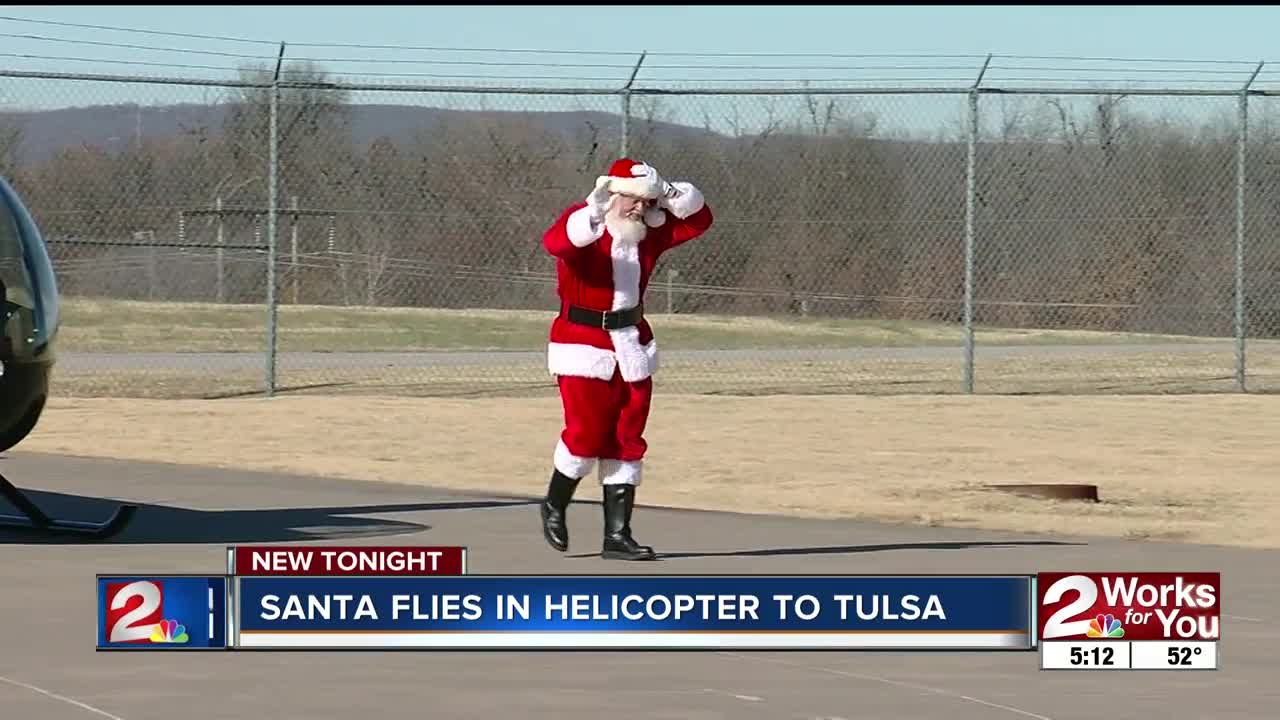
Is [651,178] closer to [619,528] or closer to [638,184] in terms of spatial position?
[638,184]

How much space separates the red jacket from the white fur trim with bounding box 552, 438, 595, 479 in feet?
1.18

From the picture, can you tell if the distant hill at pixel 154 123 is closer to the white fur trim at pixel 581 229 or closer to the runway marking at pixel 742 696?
the white fur trim at pixel 581 229

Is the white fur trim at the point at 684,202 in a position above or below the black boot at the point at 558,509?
above

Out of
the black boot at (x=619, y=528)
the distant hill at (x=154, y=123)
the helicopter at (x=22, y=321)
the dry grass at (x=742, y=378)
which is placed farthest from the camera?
the distant hill at (x=154, y=123)

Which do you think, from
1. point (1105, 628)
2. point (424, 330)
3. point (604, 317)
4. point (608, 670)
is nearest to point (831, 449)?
point (604, 317)

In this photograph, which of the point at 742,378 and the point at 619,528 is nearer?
the point at 619,528

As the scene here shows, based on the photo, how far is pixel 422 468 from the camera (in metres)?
15.7

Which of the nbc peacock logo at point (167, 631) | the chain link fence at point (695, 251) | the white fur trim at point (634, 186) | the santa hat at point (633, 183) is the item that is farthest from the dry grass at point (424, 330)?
the nbc peacock logo at point (167, 631)

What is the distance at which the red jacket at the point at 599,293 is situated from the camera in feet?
35.7

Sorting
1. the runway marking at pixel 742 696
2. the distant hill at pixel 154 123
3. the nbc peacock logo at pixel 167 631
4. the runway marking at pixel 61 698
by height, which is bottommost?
the runway marking at pixel 742 696

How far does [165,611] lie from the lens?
7.04m

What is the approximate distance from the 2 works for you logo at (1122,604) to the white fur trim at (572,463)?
3917mm

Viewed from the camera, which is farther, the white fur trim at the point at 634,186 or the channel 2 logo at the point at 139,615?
the white fur trim at the point at 634,186

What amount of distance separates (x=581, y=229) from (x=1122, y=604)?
410cm
